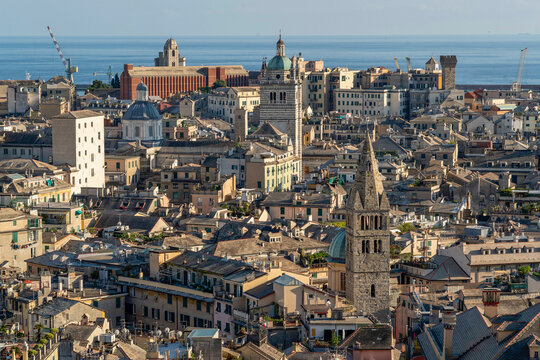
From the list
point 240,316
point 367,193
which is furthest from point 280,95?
point 240,316

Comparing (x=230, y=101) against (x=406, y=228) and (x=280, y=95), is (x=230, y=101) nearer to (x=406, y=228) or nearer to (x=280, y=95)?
(x=280, y=95)

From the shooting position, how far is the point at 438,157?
10306cm

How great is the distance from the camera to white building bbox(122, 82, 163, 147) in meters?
108

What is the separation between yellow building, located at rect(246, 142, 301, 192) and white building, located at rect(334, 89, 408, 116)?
52.6 metres

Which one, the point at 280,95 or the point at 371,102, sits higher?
the point at 371,102

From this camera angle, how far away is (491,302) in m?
43.6

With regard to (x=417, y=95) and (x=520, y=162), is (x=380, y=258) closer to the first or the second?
(x=520, y=162)

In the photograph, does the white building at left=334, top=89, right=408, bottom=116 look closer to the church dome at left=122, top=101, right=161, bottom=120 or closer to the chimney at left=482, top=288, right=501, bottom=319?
the church dome at left=122, top=101, right=161, bottom=120

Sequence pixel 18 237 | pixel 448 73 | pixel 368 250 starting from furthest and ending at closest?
pixel 448 73, pixel 18 237, pixel 368 250

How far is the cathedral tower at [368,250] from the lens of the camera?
5081cm

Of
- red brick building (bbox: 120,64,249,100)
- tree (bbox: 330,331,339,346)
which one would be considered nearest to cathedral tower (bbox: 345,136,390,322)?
tree (bbox: 330,331,339,346)

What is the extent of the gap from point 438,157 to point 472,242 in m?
44.1

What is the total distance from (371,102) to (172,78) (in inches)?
1291

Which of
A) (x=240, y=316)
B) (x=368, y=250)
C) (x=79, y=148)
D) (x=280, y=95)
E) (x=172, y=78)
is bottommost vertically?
(x=240, y=316)
